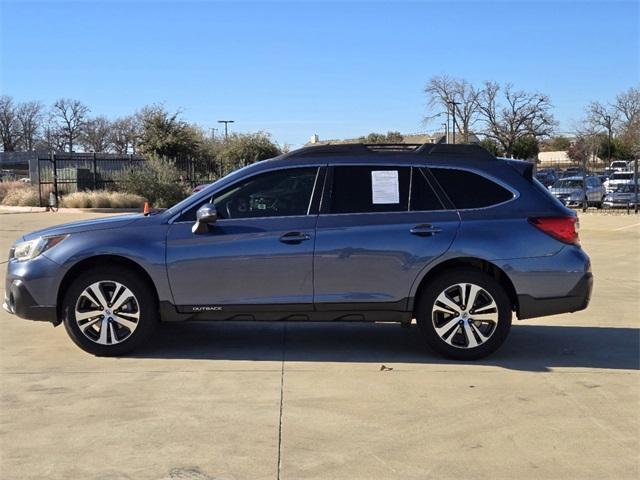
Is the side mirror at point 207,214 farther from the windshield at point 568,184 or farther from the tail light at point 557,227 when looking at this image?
the windshield at point 568,184

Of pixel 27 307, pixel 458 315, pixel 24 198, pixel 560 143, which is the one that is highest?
pixel 560 143

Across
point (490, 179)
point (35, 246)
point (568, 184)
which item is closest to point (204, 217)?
point (35, 246)

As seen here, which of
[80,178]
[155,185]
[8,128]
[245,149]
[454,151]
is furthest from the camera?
[8,128]

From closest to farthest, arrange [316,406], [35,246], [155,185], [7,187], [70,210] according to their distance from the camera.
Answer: [316,406] < [35,246] < [70,210] < [155,185] < [7,187]

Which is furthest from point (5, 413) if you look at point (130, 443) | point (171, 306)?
point (171, 306)

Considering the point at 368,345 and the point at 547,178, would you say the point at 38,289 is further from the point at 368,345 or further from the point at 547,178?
the point at 547,178

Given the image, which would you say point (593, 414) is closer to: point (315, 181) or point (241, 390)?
point (241, 390)

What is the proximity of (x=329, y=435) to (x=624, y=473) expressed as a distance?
1759mm

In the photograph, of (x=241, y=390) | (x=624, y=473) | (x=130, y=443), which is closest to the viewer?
(x=624, y=473)

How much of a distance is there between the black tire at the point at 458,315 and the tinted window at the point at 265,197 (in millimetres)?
1332

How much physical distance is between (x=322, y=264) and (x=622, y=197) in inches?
927

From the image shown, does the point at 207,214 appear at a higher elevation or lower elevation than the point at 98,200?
lower

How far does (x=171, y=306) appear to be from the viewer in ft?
19.4

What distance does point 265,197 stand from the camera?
601 cm
